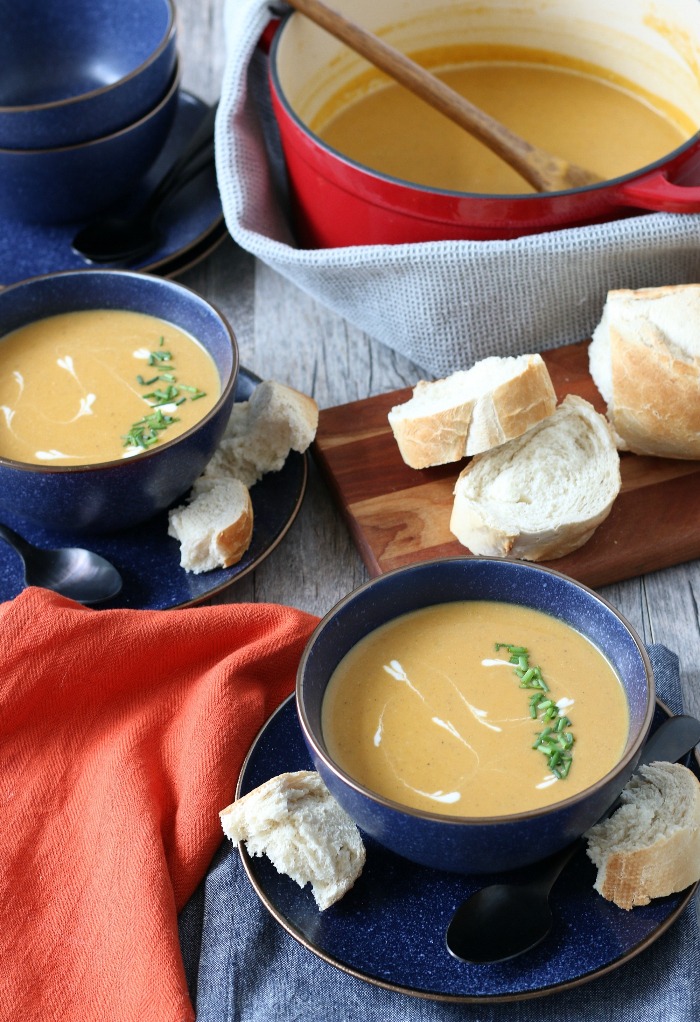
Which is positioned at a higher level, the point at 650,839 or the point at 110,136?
the point at 110,136

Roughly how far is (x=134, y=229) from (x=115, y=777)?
1303 millimetres

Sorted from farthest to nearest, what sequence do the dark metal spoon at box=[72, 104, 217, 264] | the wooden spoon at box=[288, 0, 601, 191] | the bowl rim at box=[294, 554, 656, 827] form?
the dark metal spoon at box=[72, 104, 217, 264] < the wooden spoon at box=[288, 0, 601, 191] < the bowl rim at box=[294, 554, 656, 827]

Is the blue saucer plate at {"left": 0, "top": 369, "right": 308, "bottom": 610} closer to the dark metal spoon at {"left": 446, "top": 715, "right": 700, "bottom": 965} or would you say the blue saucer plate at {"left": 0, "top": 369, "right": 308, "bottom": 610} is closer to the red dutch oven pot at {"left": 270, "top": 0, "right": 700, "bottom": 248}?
the red dutch oven pot at {"left": 270, "top": 0, "right": 700, "bottom": 248}

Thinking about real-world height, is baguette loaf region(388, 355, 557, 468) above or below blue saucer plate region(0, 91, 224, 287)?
above

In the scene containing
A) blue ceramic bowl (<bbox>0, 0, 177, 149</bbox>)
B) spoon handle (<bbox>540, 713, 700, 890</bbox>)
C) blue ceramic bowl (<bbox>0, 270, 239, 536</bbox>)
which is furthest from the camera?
blue ceramic bowl (<bbox>0, 0, 177, 149</bbox>)

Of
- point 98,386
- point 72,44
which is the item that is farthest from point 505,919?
point 72,44

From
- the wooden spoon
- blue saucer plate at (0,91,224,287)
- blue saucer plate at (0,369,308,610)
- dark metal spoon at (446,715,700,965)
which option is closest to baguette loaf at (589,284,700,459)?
the wooden spoon

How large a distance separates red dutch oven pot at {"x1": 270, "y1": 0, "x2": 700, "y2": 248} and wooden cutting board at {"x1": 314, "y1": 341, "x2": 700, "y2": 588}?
0.32m

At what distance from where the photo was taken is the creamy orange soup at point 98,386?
1790 millimetres

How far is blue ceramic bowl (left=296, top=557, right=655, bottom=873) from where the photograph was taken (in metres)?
1.16

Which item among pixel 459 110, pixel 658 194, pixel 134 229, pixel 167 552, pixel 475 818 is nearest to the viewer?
pixel 475 818

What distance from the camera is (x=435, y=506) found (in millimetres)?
1886

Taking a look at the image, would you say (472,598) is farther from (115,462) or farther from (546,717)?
(115,462)

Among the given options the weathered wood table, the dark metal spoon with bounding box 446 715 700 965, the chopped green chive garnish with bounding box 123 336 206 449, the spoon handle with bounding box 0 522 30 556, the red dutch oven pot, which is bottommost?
the weathered wood table
